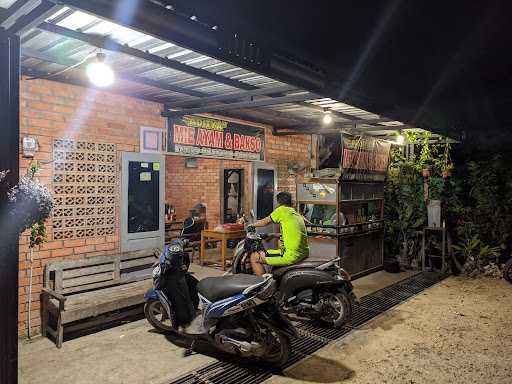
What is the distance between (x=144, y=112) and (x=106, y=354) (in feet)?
12.3

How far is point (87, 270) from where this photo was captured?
18.0 ft

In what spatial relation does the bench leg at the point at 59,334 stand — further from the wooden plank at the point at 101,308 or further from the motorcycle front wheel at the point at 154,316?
the motorcycle front wheel at the point at 154,316

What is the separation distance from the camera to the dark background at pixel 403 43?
5785 mm

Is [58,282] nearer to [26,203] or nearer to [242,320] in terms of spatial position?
[26,203]

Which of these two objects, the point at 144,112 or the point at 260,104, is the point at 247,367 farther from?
the point at 144,112

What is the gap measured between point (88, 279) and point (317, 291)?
3.33 meters

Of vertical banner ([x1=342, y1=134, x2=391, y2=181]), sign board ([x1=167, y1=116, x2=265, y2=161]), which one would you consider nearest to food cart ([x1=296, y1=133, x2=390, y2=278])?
vertical banner ([x1=342, y1=134, x2=391, y2=181])

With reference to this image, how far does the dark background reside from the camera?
19.0 feet

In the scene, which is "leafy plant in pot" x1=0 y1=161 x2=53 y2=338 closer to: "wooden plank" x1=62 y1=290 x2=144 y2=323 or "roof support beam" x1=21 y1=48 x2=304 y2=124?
"roof support beam" x1=21 y1=48 x2=304 y2=124

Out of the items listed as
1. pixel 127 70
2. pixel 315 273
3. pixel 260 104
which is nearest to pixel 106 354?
pixel 315 273

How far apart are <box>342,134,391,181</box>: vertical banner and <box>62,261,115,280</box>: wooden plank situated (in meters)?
4.67

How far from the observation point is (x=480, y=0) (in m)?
5.53

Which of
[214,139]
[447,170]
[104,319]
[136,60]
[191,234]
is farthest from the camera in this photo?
[191,234]

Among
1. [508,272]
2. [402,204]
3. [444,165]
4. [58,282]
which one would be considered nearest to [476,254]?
[508,272]
